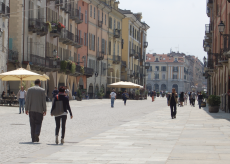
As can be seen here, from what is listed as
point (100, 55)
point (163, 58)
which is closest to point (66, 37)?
point (100, 55)

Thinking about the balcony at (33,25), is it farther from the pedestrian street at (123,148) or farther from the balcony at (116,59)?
the balcony at (116,59)

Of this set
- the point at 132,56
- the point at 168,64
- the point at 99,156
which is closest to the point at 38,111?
the point at 99,156

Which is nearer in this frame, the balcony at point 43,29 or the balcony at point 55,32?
the balcony at point 43,29

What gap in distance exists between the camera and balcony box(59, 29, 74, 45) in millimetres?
47719

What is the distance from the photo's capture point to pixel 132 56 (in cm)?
7881

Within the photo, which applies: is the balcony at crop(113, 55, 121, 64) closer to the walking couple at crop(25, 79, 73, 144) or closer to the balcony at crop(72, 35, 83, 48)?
the balcony at crop(72, 35, 83, 48)

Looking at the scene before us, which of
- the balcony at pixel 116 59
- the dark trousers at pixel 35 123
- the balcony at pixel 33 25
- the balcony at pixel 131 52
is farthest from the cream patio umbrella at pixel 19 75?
the balcony at pixel 131 52

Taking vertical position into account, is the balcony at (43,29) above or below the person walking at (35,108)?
above

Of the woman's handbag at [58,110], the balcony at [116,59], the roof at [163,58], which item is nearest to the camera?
the woman's handbag at [58,110]

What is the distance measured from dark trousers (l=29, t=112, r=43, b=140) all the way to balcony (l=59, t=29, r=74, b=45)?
119 feet

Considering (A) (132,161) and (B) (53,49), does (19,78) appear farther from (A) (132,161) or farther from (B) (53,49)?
(A) (132,161)

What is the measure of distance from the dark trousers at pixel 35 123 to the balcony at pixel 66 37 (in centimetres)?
3642

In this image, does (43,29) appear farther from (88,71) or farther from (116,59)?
(116,59)

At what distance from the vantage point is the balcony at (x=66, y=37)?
47719 mm
